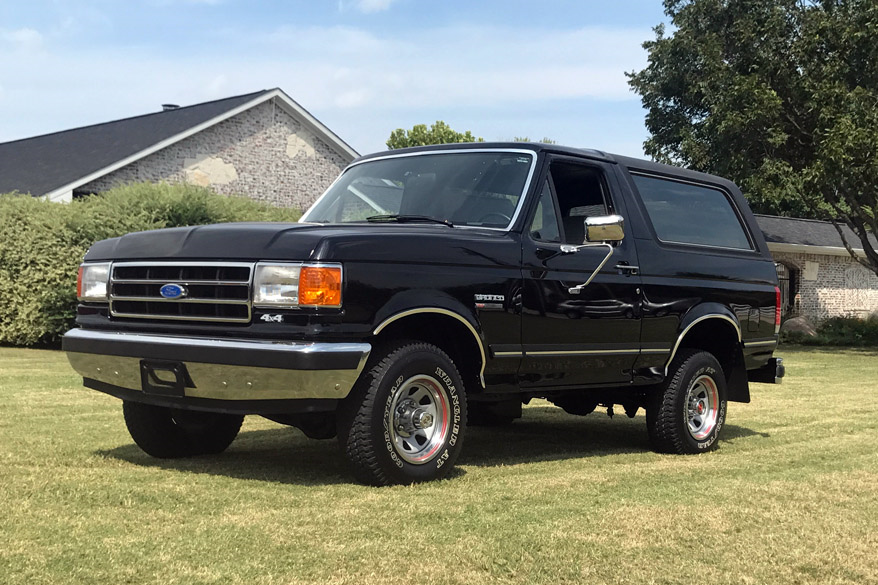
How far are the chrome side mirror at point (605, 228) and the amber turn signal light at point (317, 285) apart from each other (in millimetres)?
1996

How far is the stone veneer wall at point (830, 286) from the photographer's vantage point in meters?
33.9

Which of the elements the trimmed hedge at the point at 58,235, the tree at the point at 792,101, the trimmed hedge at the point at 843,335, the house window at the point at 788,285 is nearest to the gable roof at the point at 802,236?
the house window at the point at 788,285

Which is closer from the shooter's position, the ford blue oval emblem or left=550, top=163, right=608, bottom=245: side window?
the ford blue oval emblem

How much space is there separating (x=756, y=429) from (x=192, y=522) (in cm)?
635

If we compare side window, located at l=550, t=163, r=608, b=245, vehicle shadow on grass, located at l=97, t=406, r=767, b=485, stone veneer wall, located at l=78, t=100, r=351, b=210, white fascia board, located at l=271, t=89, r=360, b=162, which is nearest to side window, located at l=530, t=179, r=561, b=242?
side window, located at l=550, t=163, r=608, b=245

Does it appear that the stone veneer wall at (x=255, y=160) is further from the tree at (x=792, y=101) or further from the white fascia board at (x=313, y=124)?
the tree at (x=792, y=101)

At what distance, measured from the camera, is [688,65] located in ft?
106

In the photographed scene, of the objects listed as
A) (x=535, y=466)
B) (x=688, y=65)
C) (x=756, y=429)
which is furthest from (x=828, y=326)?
(x=535, y=466)

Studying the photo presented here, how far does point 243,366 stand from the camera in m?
5.77

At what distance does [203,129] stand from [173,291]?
843 inches

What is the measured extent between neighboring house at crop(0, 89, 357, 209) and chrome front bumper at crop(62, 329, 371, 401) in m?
19.0

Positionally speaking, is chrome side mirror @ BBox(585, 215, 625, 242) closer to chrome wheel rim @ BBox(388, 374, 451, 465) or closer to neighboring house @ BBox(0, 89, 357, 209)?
chrome wheel rim @ BBox(388, 374, 451, 465)

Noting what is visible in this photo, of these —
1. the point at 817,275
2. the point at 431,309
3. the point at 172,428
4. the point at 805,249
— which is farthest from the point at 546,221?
the point at 817,275

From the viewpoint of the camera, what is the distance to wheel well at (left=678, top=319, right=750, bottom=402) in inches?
342
